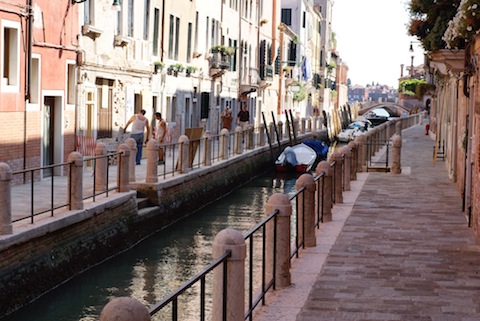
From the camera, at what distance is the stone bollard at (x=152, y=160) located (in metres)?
19.2

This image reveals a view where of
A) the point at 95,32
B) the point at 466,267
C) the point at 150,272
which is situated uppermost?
the point at 95,32

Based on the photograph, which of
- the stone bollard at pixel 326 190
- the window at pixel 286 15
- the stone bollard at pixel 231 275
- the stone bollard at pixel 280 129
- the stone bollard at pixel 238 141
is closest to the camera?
the stone bollard at pixel 231 275

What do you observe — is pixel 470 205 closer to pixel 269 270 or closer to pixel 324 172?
pixel 324 172

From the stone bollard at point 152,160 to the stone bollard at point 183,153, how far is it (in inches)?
97.1

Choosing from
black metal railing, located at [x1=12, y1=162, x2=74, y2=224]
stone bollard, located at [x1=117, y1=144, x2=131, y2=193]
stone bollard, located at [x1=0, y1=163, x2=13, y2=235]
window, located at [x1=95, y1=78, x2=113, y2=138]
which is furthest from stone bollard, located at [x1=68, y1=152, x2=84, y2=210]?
window, located at [x1=95, y1=78, x2=113, y2=138]

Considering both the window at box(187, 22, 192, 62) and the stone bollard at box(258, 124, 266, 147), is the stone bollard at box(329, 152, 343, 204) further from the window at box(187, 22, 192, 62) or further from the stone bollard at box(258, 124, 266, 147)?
the stone bollard at box(258, 124, 266, 147)

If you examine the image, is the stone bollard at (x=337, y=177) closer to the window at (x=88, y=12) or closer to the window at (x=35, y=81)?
the window at (x=35, y=81)

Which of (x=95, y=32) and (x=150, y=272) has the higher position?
(x=95, y=32)

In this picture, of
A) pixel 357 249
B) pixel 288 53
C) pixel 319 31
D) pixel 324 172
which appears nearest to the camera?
pixel 357 249

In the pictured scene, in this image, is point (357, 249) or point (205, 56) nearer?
point (357, 249)

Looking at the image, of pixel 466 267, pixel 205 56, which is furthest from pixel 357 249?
pixel 205 56

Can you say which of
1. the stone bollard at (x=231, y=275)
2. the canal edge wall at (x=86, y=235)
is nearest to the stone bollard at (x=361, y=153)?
the canal edge wall at (x=86, y=235)

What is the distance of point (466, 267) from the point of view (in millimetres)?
10758

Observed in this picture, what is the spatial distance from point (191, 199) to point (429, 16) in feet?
23.3
